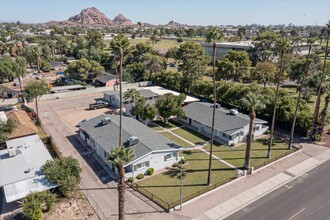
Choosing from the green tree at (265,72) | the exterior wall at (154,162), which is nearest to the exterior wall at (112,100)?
the exterior wall at (154,162)

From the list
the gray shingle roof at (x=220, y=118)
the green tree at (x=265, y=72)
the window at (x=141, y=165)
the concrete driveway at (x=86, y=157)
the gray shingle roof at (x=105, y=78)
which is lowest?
the concrete driveway at (x=86, y=157)

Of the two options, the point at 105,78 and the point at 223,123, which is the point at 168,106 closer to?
the point at 223,123

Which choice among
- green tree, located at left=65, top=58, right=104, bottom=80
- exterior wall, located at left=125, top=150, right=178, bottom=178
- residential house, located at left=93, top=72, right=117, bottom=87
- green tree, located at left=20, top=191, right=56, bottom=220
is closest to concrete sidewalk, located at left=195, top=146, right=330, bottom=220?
exterior wall, located at left=125, top=150, right=178, bottom=178

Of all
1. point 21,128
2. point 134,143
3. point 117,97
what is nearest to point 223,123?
point 134,143

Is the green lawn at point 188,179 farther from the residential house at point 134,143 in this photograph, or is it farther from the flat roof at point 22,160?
the flat roof at point 22,160

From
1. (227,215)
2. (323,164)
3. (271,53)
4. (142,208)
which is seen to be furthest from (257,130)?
(271,53)
